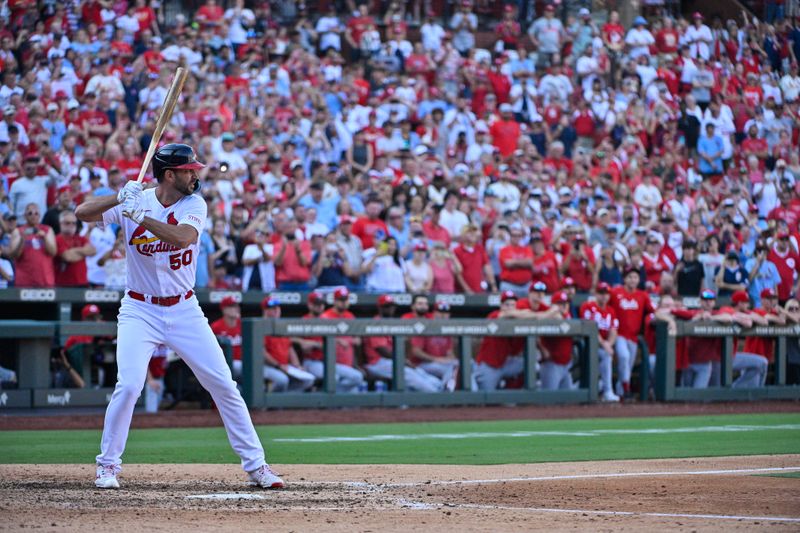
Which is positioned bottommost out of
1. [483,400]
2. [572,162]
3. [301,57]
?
[483,400]

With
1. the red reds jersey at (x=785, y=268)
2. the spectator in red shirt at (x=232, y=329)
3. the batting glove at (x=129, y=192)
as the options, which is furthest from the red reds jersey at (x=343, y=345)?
the batting glove at (x=129, y=192)

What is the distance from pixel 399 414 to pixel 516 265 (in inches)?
131

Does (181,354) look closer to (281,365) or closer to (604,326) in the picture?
(281,365)

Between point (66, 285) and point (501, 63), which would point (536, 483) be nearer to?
point (66, 285)

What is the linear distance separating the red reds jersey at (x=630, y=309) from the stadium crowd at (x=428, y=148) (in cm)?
4

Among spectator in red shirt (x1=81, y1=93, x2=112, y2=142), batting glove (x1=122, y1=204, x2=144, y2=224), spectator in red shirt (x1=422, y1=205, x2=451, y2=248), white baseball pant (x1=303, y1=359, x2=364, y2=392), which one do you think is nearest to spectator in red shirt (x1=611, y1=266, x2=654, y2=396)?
spectator in red shirt (x1=422, y1=205, x2=451, y2=248)

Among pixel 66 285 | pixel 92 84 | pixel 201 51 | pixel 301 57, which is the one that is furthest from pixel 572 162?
pixel 66 285

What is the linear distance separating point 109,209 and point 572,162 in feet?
47.7

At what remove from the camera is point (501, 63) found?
73.0 feet

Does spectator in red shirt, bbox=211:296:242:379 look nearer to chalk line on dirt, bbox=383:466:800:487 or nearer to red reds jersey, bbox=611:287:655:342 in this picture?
red reds jersey, bbox=611:287:655:342

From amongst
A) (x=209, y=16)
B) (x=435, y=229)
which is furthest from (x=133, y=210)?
(x=209, y=16)

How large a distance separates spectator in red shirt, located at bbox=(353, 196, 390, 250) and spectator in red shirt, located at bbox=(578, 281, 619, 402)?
2.86 metres

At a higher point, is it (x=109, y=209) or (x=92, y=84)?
(x=92, y=84)

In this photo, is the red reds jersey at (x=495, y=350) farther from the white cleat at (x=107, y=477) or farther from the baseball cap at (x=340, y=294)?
the white cleat at (x=107, y=477)
